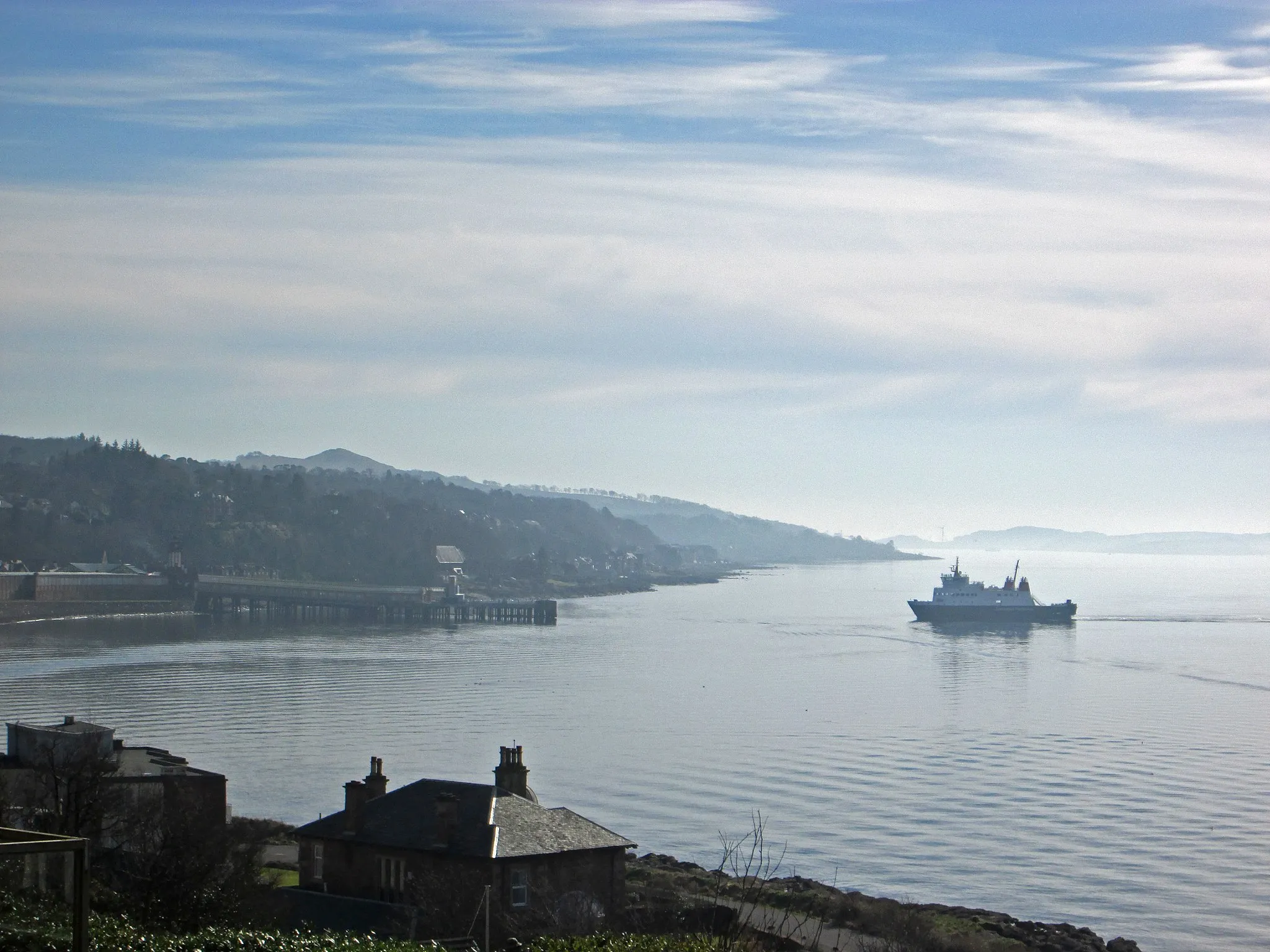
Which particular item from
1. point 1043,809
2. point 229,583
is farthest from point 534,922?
point 229,583

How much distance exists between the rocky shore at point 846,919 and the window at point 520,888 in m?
2.13

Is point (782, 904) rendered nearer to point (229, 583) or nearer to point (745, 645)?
point (745, 645)

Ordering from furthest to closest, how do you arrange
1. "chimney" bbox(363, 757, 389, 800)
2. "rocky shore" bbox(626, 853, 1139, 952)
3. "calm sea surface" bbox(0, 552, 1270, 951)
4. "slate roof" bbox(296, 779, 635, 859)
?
"calm sea surface" bbox(0, 552, 1270, 951) → "chimney" bbox(363, 757, 389, 800) → "rocky shore" bbox(626, 853, 1139, 952) → "slate roof" bbox(296, 779, 635, 859)

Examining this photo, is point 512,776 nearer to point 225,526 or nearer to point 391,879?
point 391,879

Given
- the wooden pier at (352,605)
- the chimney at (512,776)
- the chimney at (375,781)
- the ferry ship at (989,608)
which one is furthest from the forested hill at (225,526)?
the chimney at (512,776)

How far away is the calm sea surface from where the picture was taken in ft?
91.9

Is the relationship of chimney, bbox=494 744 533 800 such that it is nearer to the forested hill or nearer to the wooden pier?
the wooden pier

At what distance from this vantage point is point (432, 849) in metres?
18.0

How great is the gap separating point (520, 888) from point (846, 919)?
7.49 m

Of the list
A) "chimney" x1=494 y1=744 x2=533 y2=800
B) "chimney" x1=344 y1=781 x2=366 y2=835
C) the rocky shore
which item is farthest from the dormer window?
"chimney" x1=494 y1=744 x2=533 y2=800

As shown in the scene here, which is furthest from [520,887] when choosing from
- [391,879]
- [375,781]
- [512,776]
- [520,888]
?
[375,781]

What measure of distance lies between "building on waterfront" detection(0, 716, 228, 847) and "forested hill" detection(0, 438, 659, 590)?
110086 millimetres

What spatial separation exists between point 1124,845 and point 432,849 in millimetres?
17514

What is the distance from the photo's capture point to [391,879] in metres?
18.6
